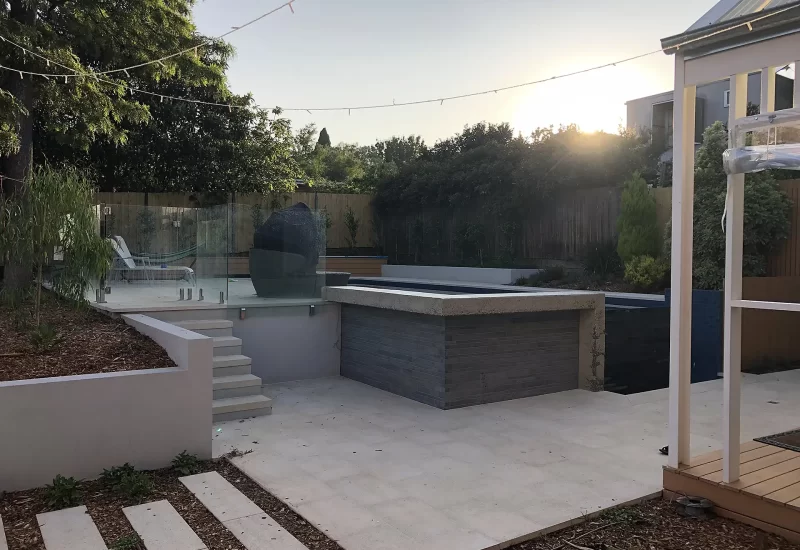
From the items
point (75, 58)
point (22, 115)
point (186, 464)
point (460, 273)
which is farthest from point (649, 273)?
point (22, 115)

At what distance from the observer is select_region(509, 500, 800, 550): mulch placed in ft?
9.76

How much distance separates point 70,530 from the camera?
3191mm

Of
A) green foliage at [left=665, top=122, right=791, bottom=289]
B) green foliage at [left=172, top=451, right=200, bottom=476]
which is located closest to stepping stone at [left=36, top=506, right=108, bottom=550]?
green foliage at [left=172, top=451, right=200, bottom=476]

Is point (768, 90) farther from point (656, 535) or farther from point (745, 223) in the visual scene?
point (745, 223)

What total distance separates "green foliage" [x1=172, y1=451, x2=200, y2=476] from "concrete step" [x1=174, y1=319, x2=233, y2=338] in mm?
2198

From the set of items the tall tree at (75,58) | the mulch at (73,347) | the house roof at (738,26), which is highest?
the tall tree at (75,58)

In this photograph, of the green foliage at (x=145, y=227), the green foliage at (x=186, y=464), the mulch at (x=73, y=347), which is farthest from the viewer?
the green foliage at (x=145, y=227)

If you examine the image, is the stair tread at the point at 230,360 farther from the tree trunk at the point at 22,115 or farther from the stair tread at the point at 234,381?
the tree trunk at the point at 22,115

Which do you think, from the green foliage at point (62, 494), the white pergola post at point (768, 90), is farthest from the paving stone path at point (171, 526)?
the white pergola post at point (768, 90)

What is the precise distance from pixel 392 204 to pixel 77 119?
10086 mm

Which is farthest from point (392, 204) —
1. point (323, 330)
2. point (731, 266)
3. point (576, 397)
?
point (731, 266)

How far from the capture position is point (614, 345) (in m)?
6.75

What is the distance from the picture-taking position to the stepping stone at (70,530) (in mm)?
3020

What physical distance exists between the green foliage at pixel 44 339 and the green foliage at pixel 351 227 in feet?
41.8
